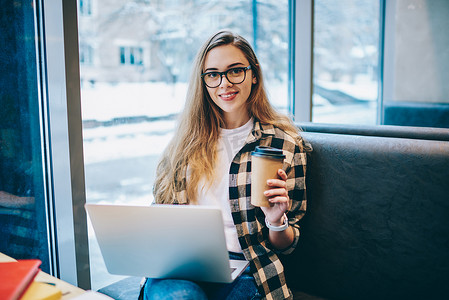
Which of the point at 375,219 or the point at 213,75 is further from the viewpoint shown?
the point at 213,75

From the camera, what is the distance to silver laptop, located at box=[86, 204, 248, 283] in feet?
2.89

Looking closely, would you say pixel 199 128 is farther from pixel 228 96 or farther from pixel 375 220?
pixel 375 220

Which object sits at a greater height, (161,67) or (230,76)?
(161,67)

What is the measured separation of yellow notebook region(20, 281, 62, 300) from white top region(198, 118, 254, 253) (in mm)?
692

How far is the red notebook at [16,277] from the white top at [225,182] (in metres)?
0.70

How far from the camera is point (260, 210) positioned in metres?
1.37

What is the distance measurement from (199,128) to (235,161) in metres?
0.24

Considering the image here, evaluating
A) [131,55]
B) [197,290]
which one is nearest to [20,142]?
[197,290]

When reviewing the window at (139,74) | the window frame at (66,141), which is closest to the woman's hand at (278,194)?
the window frame at (66,141)

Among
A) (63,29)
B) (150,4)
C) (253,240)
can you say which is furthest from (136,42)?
(253,240)

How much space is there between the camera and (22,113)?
148 cm

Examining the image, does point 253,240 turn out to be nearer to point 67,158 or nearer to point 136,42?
point 67,158

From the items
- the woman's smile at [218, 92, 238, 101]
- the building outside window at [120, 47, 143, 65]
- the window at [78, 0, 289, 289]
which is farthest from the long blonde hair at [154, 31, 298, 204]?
the building outside window at [120, 47, 143, 65]

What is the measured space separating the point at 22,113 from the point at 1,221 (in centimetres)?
41
